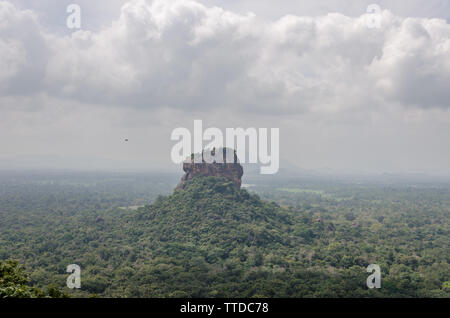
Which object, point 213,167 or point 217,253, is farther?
point 213,167

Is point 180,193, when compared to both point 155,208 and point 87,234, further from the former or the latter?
point 87,234

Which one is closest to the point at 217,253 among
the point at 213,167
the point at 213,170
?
the point at 213,170

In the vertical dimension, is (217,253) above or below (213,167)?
below

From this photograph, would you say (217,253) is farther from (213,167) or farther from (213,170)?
(213,167)

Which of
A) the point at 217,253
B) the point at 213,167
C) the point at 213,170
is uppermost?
the point at 213,167

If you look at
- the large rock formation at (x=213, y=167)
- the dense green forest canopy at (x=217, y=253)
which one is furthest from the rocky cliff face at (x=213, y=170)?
the dense green forest canopy at (x=217, y=253)

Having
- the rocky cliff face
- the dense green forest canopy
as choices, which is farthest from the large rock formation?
the dense green forest canopy

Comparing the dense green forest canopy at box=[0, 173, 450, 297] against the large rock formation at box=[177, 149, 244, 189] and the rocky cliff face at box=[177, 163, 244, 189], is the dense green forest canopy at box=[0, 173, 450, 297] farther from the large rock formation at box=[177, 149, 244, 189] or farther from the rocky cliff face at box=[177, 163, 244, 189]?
the large rock formation at box=[177, 149, 244, 189]

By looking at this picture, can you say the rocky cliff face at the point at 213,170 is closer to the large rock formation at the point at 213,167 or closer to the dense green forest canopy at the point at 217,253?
the large rock formation at the point at 213,167
